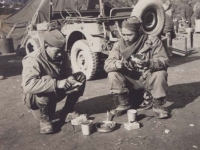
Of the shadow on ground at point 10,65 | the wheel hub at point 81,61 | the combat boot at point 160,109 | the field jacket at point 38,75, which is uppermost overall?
the field jacket at point 38,75

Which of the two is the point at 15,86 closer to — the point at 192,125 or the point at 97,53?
the point at 97,53

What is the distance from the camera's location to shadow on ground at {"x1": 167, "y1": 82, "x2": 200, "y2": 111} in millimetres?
4633

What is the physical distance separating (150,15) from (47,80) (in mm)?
3830

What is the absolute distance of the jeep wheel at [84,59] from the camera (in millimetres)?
6285

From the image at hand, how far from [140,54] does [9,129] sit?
2226 millimetres

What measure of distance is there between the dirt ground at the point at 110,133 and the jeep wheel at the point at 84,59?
1.98ft

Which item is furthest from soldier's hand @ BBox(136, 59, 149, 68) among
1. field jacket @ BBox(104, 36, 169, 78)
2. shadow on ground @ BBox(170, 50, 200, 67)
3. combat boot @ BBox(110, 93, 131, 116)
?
shadow on ground @ BBox(170, 50, 200, 67)

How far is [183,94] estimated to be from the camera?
511 centimetres

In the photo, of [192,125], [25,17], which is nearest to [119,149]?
[192,125]

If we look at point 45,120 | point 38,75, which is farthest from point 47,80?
point 45,120

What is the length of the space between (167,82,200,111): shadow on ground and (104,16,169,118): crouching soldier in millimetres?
685

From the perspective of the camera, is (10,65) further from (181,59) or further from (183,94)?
(183,94)

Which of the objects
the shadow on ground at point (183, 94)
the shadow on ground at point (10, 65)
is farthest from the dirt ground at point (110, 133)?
the shadow on ground at point (10, 65)

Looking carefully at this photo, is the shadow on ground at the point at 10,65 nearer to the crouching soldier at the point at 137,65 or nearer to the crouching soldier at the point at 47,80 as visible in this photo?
the crouching soldier at the point at 47,80
